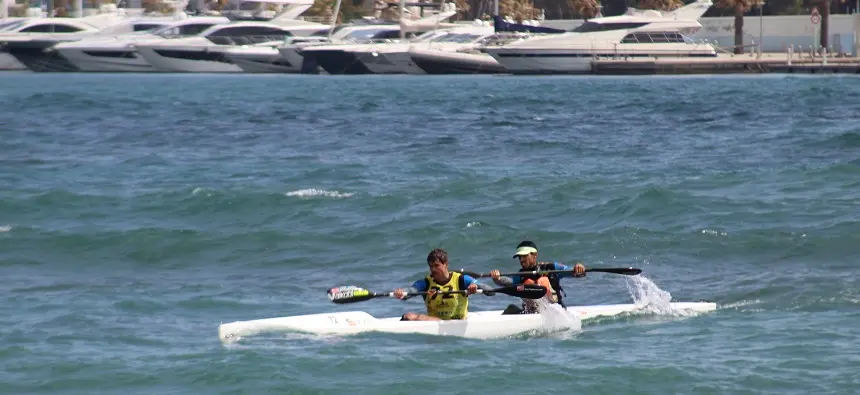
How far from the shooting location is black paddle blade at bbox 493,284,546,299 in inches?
552

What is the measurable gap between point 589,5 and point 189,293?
76013 millimetres

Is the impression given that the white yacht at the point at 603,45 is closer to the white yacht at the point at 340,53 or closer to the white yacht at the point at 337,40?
the white yacht at the point at 340,53

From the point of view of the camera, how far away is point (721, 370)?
480 inches

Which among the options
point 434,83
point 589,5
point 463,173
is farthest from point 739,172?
point 589,5

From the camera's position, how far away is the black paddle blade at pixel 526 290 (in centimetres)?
1403

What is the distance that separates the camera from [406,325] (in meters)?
13.9

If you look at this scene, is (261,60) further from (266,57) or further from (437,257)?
(437,257)

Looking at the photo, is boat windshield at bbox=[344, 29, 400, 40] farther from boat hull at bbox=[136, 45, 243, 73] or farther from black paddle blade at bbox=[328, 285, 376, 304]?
black paddle blade at bbox=[328, 285, 376, 304]

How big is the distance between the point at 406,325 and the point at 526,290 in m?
1.41

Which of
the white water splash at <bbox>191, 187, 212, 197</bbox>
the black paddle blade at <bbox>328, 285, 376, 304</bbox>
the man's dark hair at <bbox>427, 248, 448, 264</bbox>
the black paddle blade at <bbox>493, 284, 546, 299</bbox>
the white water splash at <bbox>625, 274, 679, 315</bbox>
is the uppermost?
the man's dark hair at <bbox>427, 248, 448, 264</bbox>

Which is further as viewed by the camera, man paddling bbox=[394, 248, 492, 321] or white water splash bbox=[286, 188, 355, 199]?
white water splash bbox=[286, 188, 355, 199]

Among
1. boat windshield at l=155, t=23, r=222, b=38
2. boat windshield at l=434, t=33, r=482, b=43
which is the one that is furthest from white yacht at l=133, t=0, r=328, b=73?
boat windshield at l=434, t=33, r=482, b=43

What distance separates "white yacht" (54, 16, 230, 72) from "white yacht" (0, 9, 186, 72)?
1340 millimetres

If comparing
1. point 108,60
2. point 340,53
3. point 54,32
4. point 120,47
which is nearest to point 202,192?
point 340,53
